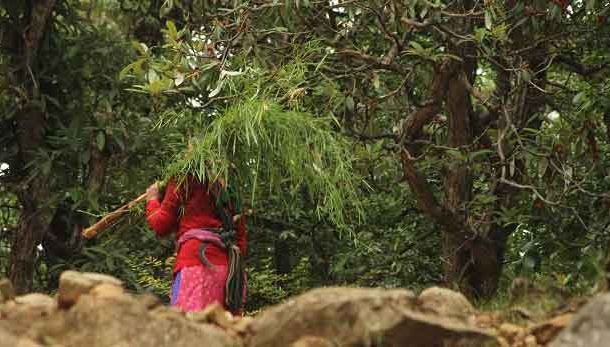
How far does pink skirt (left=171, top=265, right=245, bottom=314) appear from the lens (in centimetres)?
571

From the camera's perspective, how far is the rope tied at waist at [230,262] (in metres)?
5.73

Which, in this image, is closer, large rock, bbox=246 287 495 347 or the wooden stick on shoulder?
large rock, bbox=246 287 495 347

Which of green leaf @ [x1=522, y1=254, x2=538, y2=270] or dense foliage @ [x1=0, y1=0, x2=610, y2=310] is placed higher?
dense foliage @ [x1=0, y1=0, x2=610, y2=310]

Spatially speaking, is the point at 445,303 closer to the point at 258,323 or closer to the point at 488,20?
the point at 258,323

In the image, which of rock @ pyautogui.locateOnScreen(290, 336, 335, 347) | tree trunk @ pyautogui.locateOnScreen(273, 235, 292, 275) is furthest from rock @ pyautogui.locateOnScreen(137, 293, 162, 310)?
tree trunk @ pyautogui.locateOnScreen(273, 235, 292, 275)

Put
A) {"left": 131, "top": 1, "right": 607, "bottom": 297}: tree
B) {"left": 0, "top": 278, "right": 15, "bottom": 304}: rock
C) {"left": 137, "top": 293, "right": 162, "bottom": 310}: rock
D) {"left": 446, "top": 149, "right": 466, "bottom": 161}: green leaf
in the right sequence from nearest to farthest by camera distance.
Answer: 1. {"left": 137, "top": 293, "right": 162, "bottom": 310}: rock
2. {"left": 0, "top": 278, "right": 15, "bottom": 304}: rock
3. {"left": 131, "top": 1, "right": 607, "bottom": 297}: tree
4. {"left": 446, "top": 149, "right": 466, "bottom": 161}: green leaf

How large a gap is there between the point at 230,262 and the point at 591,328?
10.8 ft

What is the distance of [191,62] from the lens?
21.2 ft

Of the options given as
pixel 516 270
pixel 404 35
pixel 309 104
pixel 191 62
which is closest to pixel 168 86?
pixel 191 62

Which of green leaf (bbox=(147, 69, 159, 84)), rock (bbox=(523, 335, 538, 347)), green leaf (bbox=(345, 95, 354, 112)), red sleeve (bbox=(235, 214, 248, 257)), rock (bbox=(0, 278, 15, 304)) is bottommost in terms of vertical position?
rock (bbox=(523, 335, 538, 347))

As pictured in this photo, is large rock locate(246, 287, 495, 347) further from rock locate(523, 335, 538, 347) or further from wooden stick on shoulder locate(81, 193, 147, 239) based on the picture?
wooden stick on shoulder locate(81, 193, 147, 239)

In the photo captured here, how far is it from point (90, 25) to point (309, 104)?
3318mm

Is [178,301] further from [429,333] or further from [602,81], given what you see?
[602,81]

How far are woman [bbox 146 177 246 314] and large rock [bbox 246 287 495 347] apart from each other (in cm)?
250
